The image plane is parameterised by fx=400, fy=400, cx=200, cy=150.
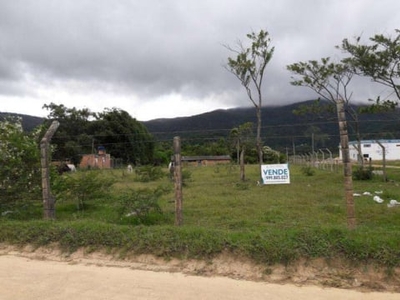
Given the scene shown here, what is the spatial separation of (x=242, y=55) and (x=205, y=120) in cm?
4035

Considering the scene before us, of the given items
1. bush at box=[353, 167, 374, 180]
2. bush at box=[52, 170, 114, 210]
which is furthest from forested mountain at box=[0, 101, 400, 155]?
bush at box=[52, 170, 114, 210]

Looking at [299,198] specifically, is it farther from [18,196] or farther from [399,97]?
[399,97]

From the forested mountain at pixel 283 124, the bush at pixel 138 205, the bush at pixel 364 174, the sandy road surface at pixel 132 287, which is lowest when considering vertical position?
the sandy road surface at pixel 132 287

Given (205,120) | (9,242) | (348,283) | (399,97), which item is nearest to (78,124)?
(205,120)

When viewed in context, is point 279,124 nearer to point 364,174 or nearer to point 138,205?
point 364,174

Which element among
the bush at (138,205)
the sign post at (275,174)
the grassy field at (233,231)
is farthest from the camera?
the sign post at (275,174)

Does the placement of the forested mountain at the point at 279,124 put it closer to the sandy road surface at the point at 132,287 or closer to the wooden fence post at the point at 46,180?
the wooden fence post at the point at 46,180

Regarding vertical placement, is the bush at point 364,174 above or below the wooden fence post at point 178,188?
below

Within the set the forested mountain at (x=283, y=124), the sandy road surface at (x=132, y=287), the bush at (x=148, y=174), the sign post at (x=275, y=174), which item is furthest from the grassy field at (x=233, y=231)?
the bush at (x=148, y=174)

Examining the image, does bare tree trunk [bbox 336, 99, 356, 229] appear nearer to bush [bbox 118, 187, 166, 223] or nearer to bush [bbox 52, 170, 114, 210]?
bush [bbox 118, 187, 166, 223]

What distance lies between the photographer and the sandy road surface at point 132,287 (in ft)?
14.0

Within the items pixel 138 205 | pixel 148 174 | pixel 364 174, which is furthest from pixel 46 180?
pixel 364 174

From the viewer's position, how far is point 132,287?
14.9ft

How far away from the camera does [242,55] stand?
1977 centimetres
